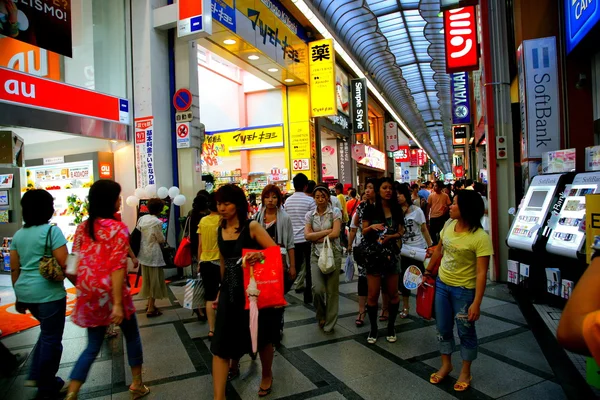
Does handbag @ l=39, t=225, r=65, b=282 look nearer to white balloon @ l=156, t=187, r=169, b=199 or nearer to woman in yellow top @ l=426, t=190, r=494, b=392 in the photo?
woman in yellow top @ l=426, t=190, r=494, b=392

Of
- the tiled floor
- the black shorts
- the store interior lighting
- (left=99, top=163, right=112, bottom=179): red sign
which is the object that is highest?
the store interior lighting

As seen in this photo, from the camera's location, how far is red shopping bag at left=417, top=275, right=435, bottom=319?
322cm

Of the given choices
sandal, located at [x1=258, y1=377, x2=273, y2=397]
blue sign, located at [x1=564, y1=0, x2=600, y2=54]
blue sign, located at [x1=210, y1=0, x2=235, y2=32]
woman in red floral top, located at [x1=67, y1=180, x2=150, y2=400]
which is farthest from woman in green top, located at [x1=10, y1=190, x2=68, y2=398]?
blue sign, located at [x1=210, y1=0, x2=235, y2=32]

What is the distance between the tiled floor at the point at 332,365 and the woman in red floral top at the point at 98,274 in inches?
26.0

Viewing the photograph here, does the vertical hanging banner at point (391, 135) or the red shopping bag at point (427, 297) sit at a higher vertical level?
the vertical hanging banner at point (391, 135)

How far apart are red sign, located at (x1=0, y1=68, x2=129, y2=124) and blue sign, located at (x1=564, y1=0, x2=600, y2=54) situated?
24.0ft

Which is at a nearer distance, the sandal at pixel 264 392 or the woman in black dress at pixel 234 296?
the woman in black dress at pixel 234 296

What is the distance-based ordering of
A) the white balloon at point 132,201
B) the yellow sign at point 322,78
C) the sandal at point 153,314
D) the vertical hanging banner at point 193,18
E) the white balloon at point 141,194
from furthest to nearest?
1. the yellow sign at point 322,78
2. the white balloon at point 141,194
3. the white balloon at point 132,201
4. the vertical hanging banner at point 193,18
5. the sandal at point 153,314

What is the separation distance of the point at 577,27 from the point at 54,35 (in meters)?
7.00

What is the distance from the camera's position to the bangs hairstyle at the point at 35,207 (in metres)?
2.85

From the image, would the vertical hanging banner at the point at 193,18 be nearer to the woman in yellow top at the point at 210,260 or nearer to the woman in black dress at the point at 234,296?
the woman in yellow top at the point at 210,260

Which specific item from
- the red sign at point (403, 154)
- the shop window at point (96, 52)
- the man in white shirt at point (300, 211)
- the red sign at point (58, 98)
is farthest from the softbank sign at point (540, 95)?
the red sign at point (403, 154)

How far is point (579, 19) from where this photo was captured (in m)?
4.64

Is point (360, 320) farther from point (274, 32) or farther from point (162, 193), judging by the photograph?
point (274, 32)
